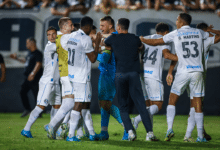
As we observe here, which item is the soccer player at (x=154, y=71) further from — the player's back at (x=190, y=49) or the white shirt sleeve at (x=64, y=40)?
the white shirt sleeve at (x=64, y=40)

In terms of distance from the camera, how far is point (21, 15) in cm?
1247

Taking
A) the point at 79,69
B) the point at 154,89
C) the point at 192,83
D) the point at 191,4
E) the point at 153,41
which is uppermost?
the point at 191,4

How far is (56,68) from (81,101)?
49.6 inches

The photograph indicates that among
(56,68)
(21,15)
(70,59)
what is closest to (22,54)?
(21,15)

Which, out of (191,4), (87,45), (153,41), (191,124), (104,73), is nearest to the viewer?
(87,45)

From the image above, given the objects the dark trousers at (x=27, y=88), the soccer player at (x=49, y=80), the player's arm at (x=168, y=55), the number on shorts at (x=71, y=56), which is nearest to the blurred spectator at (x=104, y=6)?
the dark trousers at (x=27, y=88)

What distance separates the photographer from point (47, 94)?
220 inches

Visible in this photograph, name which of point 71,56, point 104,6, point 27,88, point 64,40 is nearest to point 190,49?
point 71,56

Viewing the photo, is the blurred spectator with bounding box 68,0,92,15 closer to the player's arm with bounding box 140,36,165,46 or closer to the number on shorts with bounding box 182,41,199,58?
the player's arm with bounding box 140,36,165,46

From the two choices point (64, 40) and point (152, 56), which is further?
point (152, 56)

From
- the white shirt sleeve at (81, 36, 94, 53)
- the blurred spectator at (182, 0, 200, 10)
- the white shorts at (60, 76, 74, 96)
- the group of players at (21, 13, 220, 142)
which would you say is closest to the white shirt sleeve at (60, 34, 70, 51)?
the group of players at (21, 13, 220, 142)

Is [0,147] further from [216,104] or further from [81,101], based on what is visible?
[216,104]

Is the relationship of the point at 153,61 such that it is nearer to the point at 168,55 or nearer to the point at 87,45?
the point at 168,55

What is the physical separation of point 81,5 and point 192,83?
27.7 feet
